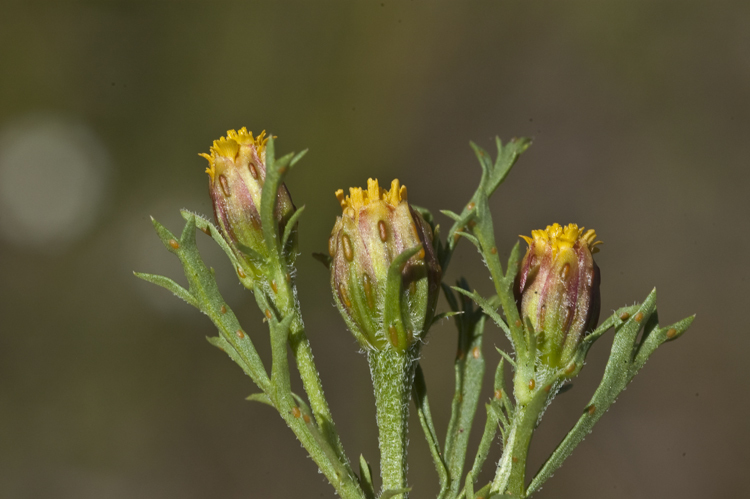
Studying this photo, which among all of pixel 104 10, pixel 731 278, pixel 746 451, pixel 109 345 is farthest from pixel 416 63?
pixel 746 451

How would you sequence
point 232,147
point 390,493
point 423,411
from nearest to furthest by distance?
point 390,493 → point 232,147 → point 423,411

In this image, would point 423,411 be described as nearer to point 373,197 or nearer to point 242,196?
point 373,197

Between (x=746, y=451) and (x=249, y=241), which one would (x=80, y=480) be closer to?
(x=249, y=241)

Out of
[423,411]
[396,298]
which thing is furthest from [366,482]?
[396,298]

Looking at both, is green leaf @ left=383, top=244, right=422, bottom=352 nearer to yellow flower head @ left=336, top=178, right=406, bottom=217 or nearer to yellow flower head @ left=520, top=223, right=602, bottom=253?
yellow flower head @ left=336, top=178, right=406, bottom=217

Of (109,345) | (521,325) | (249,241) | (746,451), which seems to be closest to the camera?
(521,325)
